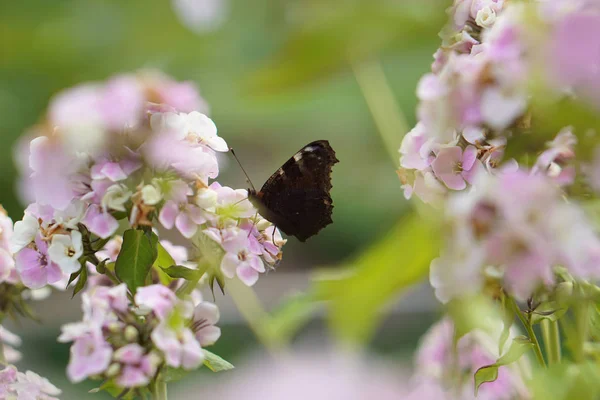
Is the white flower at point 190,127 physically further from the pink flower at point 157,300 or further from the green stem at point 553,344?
the green stem at point 553,344

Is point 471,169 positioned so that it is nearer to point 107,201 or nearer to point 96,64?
point 107,201

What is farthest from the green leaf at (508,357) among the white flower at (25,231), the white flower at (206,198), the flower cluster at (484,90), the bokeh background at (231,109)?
the bokeh background at (231,109)

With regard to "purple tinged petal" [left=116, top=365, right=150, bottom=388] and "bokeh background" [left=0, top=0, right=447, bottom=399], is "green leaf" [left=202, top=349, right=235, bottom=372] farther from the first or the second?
"bokeh background" [left=0, top=0, right=447, bottom=399]

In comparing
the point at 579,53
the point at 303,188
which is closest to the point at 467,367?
the point at 303,188

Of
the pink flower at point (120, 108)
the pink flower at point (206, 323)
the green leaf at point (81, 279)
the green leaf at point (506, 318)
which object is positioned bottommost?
the green leaf at point (506, 318)

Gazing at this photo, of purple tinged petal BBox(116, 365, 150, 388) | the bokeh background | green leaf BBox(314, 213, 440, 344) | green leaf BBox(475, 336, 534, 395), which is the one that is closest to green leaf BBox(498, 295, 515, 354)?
green leaf BBox(475, 336, 534, 395)
